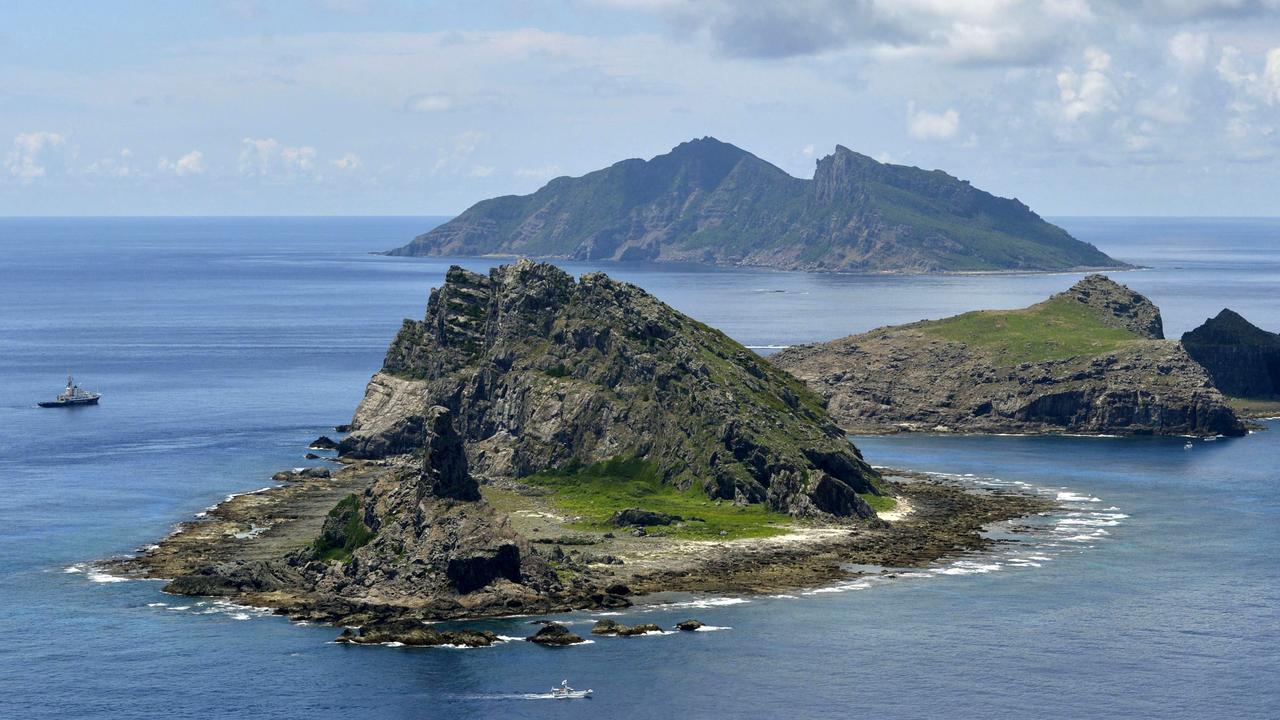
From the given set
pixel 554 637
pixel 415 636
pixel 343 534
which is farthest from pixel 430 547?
pixel 554 637

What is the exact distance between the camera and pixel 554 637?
543ft

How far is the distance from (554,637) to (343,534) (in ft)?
125

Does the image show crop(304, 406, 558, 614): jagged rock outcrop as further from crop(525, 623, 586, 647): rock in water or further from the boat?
the boat

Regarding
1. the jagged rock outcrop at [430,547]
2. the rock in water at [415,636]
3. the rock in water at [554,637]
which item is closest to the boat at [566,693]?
the rock in water at [554,637]

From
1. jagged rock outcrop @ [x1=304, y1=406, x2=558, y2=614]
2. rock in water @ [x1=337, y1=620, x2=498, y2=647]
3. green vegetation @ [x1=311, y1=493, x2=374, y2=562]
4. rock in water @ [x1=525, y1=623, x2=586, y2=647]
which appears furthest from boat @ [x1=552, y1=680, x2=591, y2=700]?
green vegetation @ [x1=311, y1=493, x2=374, y2=562]

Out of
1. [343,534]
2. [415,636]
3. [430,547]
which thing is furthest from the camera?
[343,534]

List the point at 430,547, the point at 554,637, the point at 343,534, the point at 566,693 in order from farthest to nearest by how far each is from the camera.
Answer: the point at 343,534 < the point at 430,547 < the point at 554,637 < the point at 566,693

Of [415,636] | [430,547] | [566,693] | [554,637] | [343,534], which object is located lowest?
[566,693]

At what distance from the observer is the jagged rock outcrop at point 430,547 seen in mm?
179750

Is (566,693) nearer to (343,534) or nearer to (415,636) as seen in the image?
(415,636)

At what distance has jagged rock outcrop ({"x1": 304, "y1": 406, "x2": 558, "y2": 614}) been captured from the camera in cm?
17975

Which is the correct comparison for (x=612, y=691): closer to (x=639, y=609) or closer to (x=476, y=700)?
(x=476, y=700)

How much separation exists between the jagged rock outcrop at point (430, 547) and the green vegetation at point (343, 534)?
0.38 ft

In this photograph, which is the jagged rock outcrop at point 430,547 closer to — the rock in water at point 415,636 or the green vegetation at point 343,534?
the green vegetation at point 343,534
